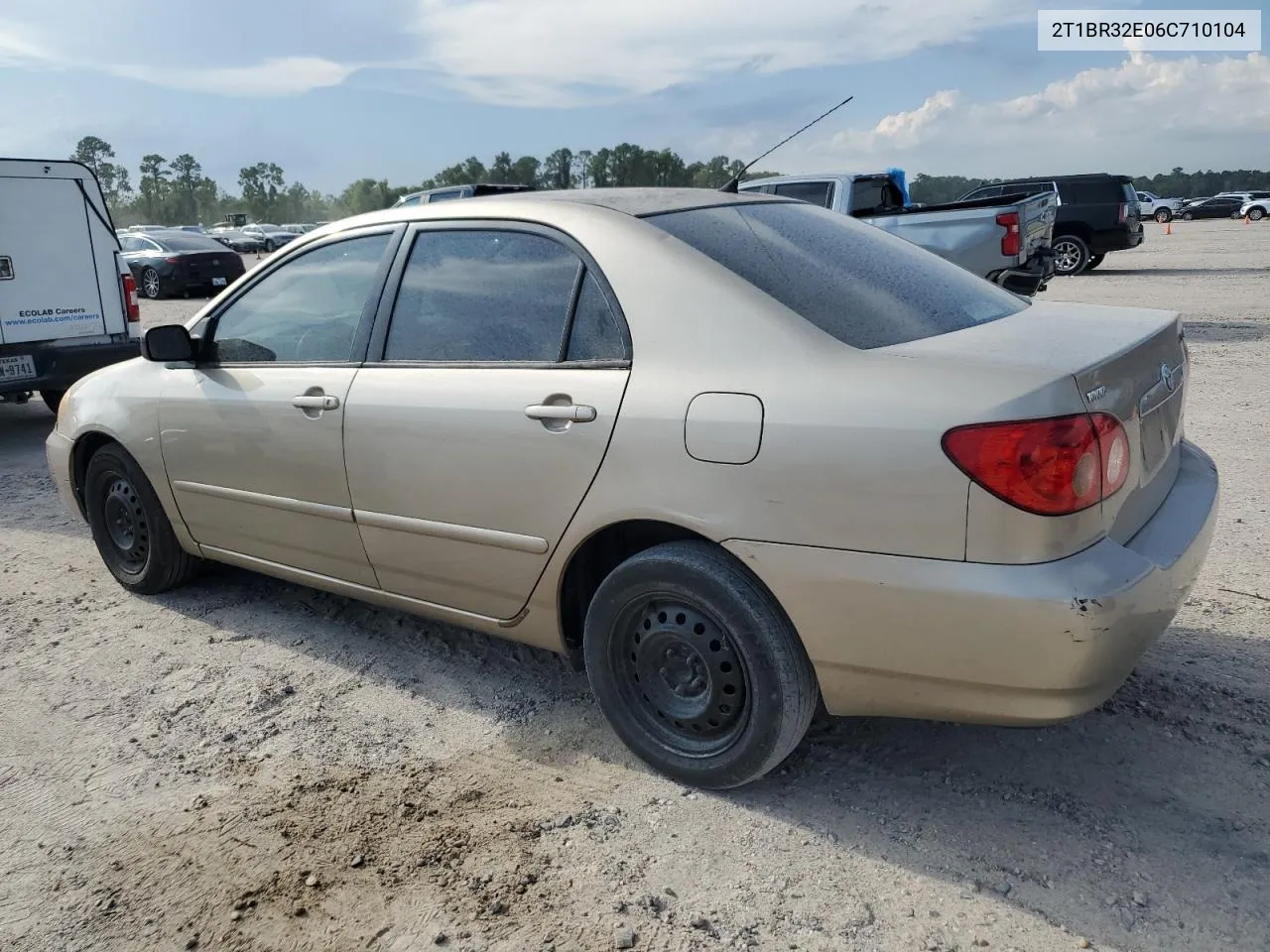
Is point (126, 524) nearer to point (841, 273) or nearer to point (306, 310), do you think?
point (306, 310)

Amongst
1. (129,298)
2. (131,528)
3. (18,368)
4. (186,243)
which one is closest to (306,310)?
(131,528)

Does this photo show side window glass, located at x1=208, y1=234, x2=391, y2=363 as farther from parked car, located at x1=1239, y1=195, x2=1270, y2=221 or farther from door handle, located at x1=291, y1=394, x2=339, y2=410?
parked car, located at x1=1239, y1=195, x2=1270, y2=221

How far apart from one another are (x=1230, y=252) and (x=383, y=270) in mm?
26143

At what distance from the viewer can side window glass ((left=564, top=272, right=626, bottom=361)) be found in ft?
9.47

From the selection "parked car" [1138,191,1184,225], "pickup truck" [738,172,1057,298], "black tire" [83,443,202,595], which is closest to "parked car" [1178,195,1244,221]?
"parked car" [1138,191,1184,225]

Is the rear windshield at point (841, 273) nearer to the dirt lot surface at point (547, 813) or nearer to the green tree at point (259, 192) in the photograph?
the dirt lot surface at point (547, 813)

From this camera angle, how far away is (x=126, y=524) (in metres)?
4.62

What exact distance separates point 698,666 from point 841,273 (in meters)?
1.21

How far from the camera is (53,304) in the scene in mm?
8336

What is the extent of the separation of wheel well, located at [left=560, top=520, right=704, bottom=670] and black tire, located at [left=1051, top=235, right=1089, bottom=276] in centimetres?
1875

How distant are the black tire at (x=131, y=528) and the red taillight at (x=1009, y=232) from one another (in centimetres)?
863

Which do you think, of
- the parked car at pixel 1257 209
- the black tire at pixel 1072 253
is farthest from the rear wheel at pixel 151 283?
the parked car at pixel 1257 209

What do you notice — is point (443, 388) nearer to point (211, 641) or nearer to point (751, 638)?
point (751, 638)

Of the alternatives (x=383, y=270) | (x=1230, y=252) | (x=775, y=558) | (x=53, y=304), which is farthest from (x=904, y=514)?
(x=1230, y=252)
